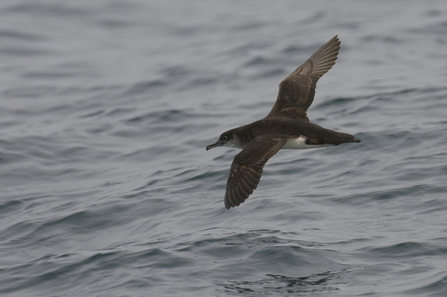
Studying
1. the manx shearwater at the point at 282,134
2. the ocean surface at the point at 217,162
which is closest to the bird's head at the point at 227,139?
the manx shearwater at the point at 282,134

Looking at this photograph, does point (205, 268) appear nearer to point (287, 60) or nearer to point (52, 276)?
point (52, 276)

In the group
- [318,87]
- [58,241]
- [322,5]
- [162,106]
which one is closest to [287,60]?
[318,87]

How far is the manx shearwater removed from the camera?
23.2 feet

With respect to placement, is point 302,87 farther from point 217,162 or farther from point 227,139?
point 217,162

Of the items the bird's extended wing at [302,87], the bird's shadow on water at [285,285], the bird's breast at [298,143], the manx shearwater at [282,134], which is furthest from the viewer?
the bird's extended wing at [302,87]

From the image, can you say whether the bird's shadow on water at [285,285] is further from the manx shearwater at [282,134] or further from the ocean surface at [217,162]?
the manx shearwater at [282,134]

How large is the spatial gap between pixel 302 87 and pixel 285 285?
3.51 metres

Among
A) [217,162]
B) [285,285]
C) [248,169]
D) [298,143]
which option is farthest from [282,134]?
[217,162]

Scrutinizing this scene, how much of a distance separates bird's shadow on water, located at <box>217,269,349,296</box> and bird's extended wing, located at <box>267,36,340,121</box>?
2.72 m

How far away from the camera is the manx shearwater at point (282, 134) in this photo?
7.07 meters

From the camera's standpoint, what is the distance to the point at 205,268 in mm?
6531

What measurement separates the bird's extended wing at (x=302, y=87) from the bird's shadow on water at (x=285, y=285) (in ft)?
8.94

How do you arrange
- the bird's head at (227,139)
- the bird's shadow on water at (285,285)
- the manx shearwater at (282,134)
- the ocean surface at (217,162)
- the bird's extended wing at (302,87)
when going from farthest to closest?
the bird's extended wing at (302,87)
the bird's head at (227,139)
the manx shearwater at (282,134)
the ocean surface at (217,162)
the bird's shadow on water at (285,285)

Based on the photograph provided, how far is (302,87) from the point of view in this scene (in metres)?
8.87
